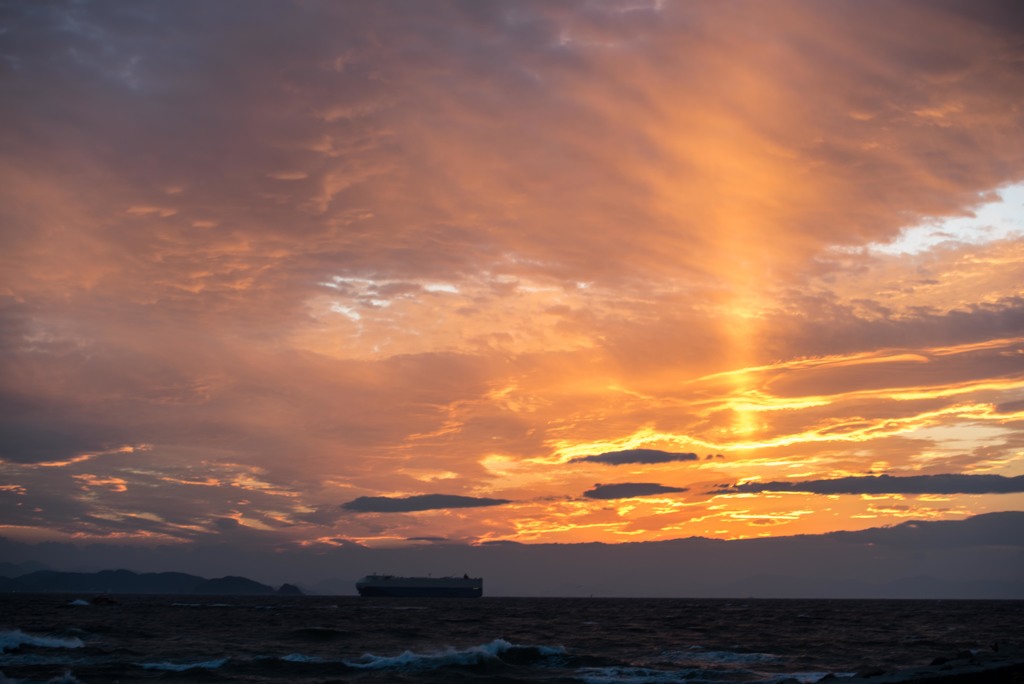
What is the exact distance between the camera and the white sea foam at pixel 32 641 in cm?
6288

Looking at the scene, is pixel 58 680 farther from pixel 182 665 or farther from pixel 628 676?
pixel 628 676

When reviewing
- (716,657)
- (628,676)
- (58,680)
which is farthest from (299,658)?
(716,657)

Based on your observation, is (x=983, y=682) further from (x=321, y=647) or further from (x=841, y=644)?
(x=321, y=647)

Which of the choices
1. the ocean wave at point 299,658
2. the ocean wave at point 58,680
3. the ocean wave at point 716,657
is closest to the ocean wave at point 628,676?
the ocean wave at point 716,657

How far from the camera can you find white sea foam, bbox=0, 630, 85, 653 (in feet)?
206

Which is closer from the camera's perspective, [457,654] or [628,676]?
[628,676]

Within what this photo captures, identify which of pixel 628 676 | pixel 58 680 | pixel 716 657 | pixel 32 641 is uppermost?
pixel 58 680

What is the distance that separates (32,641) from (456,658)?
3975 centimetres

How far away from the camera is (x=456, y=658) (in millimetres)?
54312

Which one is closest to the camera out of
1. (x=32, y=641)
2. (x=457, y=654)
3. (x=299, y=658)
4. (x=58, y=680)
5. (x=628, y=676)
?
(x=58, y=680)

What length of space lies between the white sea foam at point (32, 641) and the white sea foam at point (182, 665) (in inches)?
634

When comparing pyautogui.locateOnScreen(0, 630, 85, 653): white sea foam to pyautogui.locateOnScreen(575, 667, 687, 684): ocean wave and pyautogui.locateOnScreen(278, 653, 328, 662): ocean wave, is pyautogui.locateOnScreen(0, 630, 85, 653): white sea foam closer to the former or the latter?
pyautogui.locateOnScreen(278, 653, 328, 662): ocean wave

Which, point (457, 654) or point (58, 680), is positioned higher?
point (58, 680)

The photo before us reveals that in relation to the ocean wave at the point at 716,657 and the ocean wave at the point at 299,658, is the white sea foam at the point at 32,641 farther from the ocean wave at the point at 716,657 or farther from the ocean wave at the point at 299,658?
the ocean wave at the point at 716,657
